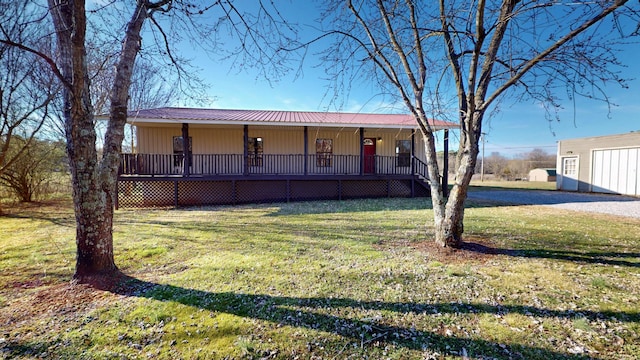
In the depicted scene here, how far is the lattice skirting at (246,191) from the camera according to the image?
10.7 metres

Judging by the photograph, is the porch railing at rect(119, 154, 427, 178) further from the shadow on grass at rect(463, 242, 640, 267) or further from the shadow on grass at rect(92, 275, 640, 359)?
the shadow on grass at rect(92, 275, 640, 359)

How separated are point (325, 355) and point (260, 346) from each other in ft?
1.95

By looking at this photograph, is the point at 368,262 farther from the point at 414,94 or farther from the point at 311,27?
the point at 311,27

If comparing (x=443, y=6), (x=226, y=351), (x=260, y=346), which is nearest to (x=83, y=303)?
(x=226, y=351)

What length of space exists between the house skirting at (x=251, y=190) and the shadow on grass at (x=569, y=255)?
7556 millimetres

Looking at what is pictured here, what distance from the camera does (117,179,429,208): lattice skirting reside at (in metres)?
10.7

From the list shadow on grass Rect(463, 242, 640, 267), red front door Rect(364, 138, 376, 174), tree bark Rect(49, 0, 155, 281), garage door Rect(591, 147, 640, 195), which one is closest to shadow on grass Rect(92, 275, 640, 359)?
tree bark Rect(49, 0, 155, 281)

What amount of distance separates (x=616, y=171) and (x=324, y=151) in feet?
55.1

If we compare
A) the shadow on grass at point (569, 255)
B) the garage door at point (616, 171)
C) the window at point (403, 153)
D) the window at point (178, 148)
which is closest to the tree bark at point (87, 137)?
the shadow on grass at point (569, 255)

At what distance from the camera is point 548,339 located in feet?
7.88

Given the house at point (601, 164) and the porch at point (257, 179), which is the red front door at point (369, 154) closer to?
the porch at point (257, 179)

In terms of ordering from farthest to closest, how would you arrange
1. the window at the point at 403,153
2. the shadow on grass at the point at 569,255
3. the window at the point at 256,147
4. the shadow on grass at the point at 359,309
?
the window at the point at 403,153 → the window at the point at 256,147 → the shadow on grass at the point at 569,255 → the shadow on grass at the point at 359,309

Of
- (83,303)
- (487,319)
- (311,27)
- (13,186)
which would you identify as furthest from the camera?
(13,186)

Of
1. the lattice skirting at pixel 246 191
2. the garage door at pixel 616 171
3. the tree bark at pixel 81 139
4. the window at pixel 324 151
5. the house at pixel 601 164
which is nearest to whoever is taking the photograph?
the tree bark at pixel 81 139
